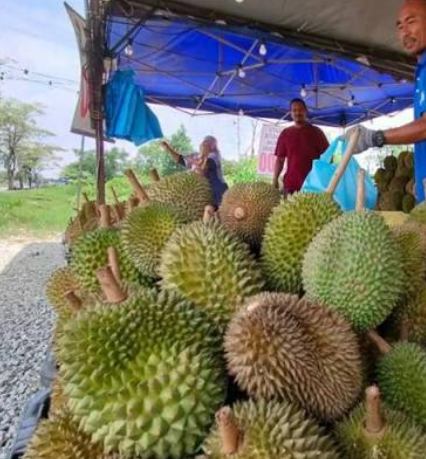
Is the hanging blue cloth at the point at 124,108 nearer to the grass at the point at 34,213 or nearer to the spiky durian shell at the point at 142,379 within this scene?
the spiky durian shell at the point at 142,379

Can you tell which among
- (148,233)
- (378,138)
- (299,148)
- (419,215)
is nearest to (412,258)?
(419,215)

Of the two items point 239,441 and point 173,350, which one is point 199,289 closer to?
point 173,350

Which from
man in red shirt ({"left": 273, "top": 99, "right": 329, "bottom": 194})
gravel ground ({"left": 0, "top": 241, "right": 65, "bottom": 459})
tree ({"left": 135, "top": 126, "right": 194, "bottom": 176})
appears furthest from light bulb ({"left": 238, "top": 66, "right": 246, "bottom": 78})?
tree ({"left": 135, "top": 126, "right": 194, "bottom": 176})

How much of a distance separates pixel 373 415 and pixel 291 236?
32 cm

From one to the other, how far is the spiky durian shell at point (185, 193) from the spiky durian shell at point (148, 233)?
3.7 inches

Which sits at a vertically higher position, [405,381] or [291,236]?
[291,236]

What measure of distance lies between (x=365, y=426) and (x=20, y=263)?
603 centimetres

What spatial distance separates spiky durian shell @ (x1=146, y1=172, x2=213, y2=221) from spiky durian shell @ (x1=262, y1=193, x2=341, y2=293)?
0.23 metres

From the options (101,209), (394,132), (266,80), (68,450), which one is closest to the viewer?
(68,450)

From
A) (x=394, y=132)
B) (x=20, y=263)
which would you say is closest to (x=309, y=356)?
(x=394, y=132)

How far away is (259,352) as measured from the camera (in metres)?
0.54

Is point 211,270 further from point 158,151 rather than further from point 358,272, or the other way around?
point 158,151

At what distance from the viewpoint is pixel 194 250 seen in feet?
2.35

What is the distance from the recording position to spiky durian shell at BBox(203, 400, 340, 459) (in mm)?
473
